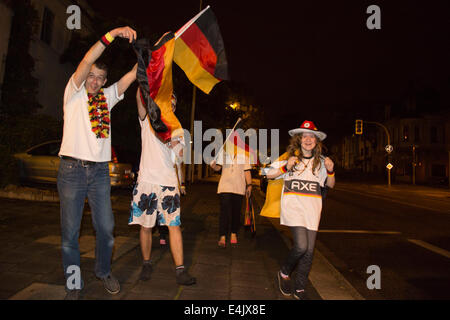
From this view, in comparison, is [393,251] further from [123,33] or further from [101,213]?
[123,33]

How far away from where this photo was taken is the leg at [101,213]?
3.33 m

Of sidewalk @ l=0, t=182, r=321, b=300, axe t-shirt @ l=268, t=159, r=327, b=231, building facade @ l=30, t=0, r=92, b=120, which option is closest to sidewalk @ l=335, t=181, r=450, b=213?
sidewalk @ l=0, t=182, r=321, b=300

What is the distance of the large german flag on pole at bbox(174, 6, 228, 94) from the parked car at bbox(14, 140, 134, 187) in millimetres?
7132

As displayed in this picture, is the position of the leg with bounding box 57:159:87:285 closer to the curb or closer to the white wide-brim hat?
the white wide-brim hat

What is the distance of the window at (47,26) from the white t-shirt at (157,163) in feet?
56.2

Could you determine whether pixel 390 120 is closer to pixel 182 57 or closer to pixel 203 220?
pixel 203 220

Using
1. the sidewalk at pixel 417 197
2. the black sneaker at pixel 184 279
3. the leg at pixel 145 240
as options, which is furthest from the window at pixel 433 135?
the leg at pixel 145 240

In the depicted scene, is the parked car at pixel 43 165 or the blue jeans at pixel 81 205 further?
the parked car at pixel 43 165

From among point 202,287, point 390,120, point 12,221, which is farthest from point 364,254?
point 390,120

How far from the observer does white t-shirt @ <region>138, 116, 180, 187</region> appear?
12.2 feet

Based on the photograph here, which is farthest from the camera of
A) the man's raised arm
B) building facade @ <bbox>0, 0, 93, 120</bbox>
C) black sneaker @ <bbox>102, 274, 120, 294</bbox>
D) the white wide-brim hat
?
building facade @ <bbox>0, 0, 93, 120</bbox>

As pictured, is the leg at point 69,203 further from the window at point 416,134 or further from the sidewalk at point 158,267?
the window at point 416,134

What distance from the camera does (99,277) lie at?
11.3ft

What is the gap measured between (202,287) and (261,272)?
40.4 inches
